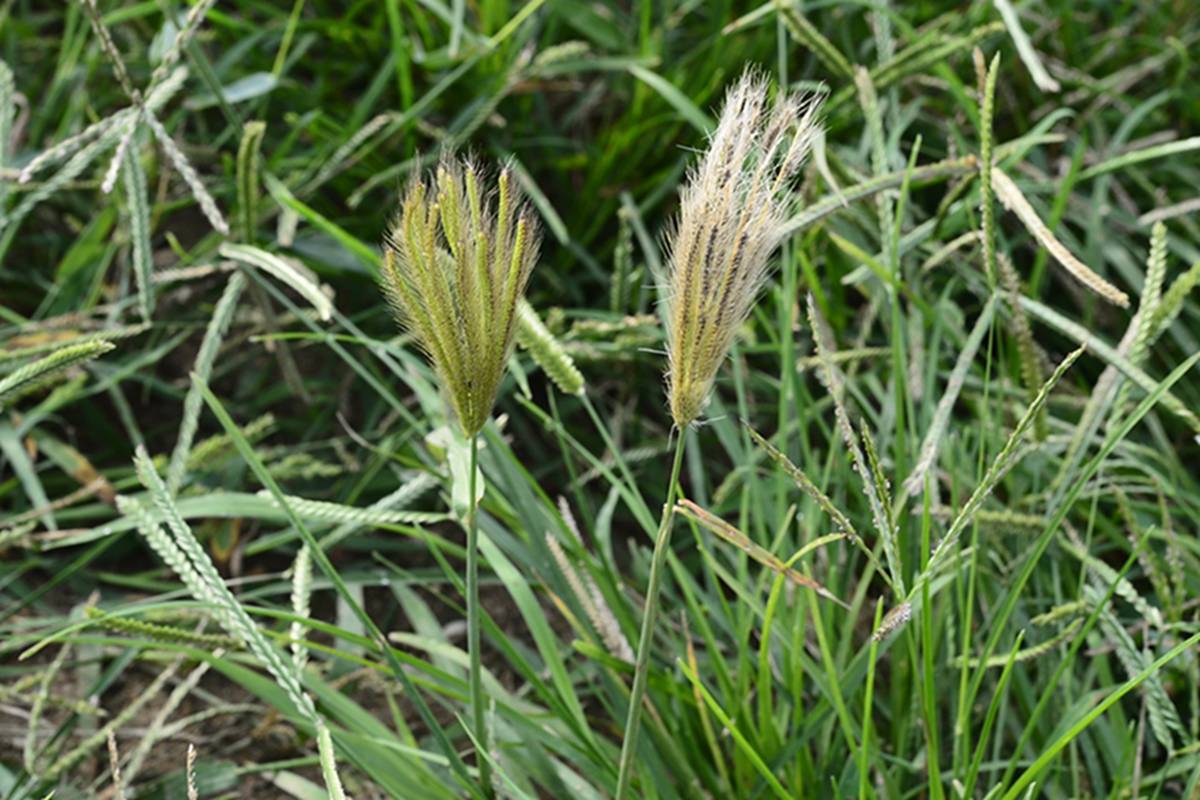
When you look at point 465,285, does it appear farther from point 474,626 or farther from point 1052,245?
point 1052,245

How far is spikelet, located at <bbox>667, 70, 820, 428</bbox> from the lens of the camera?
0.86 m

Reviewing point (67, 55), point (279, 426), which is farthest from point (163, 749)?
point (67, 55)

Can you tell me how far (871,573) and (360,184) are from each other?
3.01 ft

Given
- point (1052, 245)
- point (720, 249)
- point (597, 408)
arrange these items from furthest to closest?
point (597, 408) → point (1052, 245) → point (720, 249)

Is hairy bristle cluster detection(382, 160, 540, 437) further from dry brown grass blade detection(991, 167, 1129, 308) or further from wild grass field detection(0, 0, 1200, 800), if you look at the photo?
dry brown grass blade detection(991, 167, 1129, 308)

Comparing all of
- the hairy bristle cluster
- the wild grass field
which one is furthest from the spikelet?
the hairy bristle cluster

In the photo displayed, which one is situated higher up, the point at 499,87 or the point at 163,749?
the point at 499,87

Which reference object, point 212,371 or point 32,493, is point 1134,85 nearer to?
point 212,371

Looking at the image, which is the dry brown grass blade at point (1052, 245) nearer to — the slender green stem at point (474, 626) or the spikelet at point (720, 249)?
the spikelet at point (720, 249)

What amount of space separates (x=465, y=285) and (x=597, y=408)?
1000 mm

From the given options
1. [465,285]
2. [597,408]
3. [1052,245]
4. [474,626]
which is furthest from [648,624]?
[597,408]

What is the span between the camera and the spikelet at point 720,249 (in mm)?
860

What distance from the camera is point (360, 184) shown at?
1925mm

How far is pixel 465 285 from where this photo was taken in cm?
90
